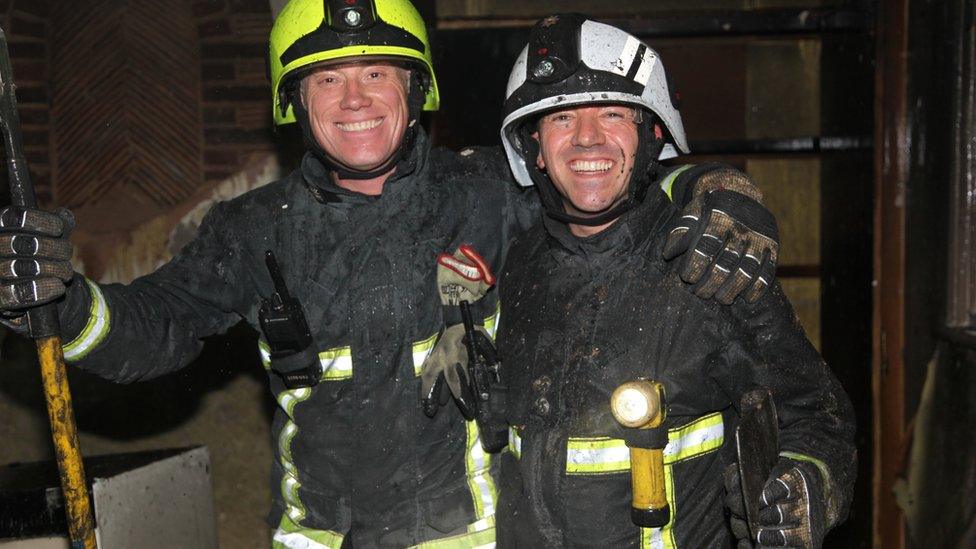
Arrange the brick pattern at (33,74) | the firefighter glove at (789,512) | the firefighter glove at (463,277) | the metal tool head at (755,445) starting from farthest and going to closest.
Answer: the brick pattern at (33,74) < the firefighter glove at (463,277) < the firefighter glove at (789,512) < the metal tool head at (755,445)

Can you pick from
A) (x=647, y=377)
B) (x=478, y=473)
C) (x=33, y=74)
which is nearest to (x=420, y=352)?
(x=478, y=473)

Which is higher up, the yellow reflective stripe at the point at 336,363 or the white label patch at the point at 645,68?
the white label patch at the point at 645,68

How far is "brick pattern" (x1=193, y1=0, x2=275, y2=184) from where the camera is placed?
4383mm

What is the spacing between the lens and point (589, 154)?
8.05 ft

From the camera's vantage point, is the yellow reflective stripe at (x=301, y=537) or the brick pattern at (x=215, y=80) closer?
the yellow reflective stripe at (x=301, y=537)

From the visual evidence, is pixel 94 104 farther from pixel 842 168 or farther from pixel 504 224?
pixel 842 168

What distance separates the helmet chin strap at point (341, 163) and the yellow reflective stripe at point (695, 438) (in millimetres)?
1196

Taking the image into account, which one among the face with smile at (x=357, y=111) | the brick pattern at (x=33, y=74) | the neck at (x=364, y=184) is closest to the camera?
the face with smile at (x=357, y=111)

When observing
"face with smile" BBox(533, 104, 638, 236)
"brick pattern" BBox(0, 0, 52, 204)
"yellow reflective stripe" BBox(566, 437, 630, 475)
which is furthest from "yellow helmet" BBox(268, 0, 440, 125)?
"brick pattern" BBox(0, 0, 52, 204)

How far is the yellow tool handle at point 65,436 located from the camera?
2359mm

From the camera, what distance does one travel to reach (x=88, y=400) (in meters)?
4.44

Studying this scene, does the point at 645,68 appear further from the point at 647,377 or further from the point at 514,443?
the point at 514,443

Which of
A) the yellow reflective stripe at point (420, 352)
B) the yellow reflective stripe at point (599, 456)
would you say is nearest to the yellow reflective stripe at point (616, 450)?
the yellow reflective stripe at point (599, 456)

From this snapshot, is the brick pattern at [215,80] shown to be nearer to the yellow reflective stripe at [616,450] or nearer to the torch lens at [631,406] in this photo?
the yellow reflective stripe at [616,450]
